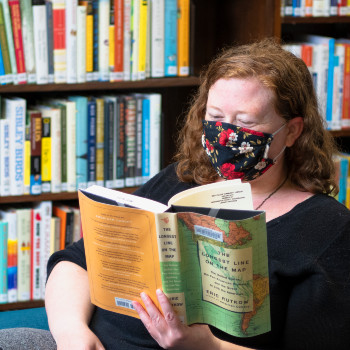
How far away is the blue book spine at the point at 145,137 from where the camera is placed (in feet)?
7.34

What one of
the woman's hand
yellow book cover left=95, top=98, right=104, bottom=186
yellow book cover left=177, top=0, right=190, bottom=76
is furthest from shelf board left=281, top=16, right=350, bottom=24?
the woman's hand

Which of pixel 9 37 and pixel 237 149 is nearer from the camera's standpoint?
pixel 237 149

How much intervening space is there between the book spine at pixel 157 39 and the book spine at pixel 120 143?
0.16 meters

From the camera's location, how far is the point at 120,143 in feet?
7.32

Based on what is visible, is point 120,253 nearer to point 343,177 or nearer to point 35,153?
point 35,153

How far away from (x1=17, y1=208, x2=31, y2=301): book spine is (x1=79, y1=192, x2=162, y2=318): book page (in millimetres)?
1064

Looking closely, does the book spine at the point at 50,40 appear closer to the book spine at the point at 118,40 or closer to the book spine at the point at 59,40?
the book spine at the point at 59,40

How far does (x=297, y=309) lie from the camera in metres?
1.25

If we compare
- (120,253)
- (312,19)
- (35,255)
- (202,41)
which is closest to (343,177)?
(312,19)

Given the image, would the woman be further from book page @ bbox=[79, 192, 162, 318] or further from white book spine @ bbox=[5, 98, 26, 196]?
white book spine @ bbox=[5, 98, 26, 196]

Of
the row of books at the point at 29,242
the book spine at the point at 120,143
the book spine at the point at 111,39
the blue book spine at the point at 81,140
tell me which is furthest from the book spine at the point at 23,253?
the book spine at the point at 111,39

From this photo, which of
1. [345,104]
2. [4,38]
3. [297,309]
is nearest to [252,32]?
[345,104]

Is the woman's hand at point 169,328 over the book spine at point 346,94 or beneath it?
beneath

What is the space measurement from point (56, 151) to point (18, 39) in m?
0.38
